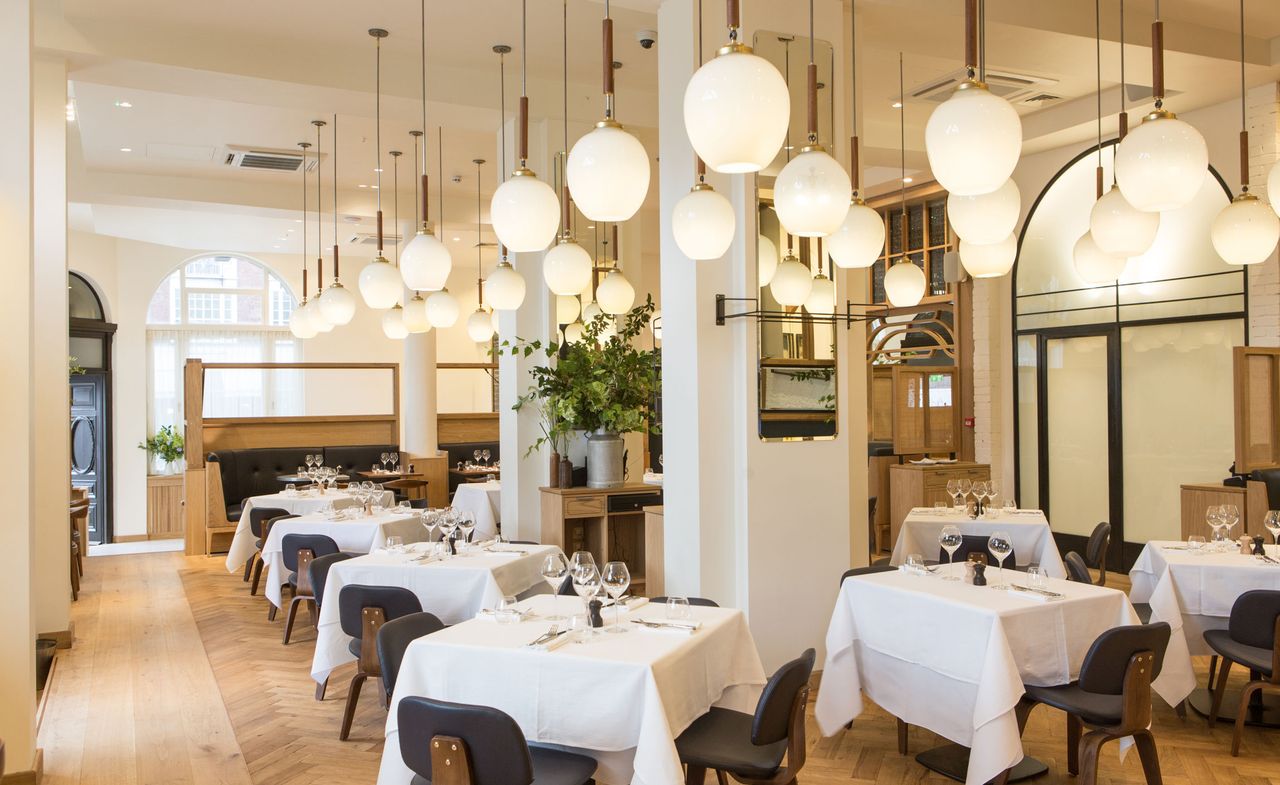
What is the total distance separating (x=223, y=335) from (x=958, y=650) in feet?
46.5

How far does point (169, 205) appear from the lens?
36.4 feet

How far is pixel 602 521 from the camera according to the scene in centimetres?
750

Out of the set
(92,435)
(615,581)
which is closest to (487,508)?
(615,581)

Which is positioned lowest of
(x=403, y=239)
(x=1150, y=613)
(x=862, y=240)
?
(x=1150, y=613)

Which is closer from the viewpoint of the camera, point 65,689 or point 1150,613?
point 1150,613

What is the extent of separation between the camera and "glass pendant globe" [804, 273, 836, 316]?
18.4 feet

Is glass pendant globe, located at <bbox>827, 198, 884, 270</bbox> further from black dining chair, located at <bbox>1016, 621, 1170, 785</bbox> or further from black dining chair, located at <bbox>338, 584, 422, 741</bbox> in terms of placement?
black dining chair, located at <bbox>338, 584, 422, 741</bbox>

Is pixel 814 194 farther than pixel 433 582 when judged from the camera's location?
No


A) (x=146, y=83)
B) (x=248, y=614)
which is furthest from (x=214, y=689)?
(x=146, y=83)

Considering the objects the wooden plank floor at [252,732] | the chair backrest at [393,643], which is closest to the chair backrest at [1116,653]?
the wooden plank floor at [252,732]

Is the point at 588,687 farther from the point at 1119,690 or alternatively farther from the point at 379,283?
the point at 379,283

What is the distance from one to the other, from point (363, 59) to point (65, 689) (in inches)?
186

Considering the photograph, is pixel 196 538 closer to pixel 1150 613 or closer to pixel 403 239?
pixel 403 239

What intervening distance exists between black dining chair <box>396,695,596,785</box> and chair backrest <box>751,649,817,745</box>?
803 millimetres
